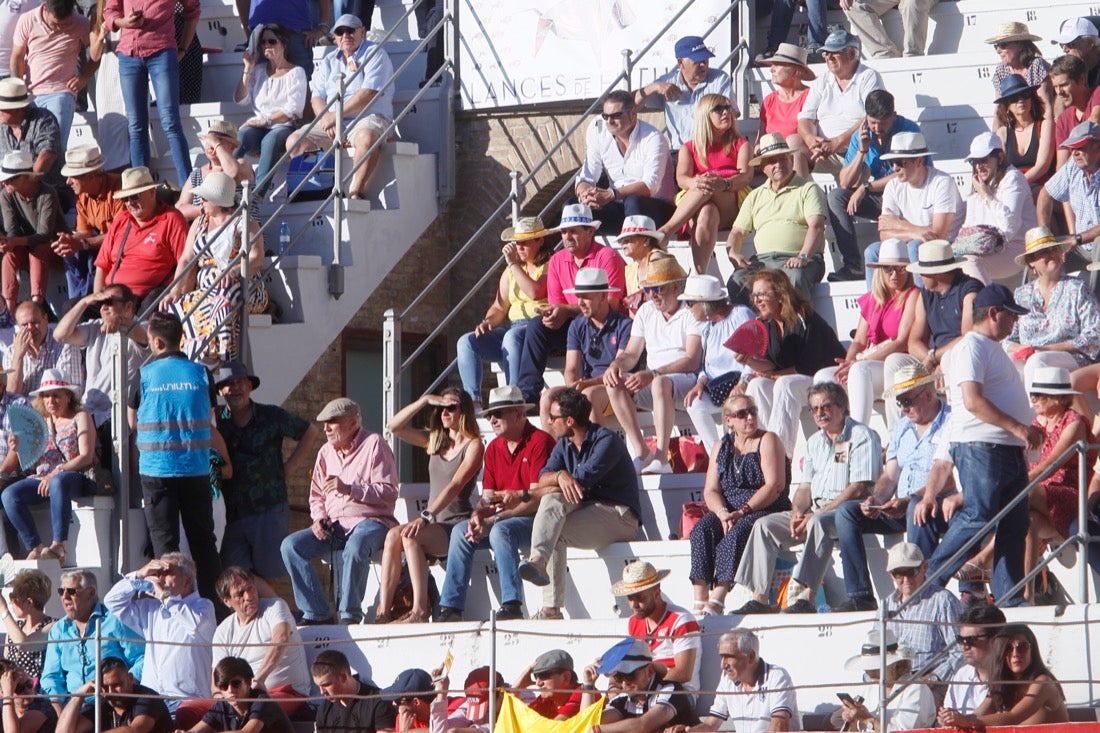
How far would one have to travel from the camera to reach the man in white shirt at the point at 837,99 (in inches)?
611

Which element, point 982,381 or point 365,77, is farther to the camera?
point 365,77

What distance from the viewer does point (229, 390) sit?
13797 millimetres

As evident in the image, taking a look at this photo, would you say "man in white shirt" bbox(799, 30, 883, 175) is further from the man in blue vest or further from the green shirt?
the man in blue vest

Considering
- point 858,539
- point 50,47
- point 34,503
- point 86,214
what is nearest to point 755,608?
point 858,539

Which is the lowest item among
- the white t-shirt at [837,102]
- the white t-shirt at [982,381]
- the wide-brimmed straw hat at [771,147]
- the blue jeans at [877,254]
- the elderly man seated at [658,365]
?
the white t-shirt at [982,381]

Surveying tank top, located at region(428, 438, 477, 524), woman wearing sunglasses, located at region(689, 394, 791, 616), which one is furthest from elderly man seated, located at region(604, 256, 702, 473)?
woman wearing sunglasses, located at region(689, 394, 791, 616)

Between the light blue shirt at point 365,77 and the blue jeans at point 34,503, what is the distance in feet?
13.6

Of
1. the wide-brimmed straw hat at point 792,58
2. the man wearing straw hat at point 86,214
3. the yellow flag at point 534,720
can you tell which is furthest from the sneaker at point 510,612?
the wide-brimmed straw hat at point 792,58

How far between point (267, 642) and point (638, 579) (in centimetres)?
208

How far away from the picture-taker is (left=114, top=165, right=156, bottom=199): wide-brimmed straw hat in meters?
15.5

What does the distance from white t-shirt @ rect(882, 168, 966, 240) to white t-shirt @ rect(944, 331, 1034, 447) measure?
2839 millimetres

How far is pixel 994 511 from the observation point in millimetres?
11109

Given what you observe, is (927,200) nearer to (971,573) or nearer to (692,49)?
(692,49)

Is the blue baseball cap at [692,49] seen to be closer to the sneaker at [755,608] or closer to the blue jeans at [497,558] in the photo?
the blue jeans at [497,558]
